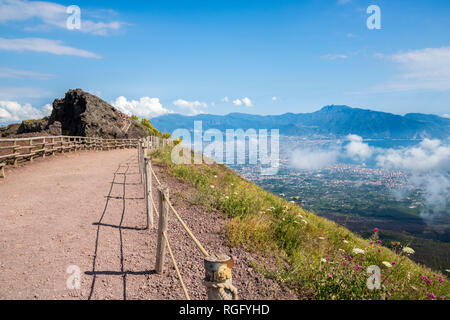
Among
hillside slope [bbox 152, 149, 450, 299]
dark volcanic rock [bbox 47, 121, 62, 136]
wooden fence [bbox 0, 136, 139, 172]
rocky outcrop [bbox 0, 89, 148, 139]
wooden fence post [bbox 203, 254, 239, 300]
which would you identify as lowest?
hillside slope [bbox 152, 149, 450, 299]

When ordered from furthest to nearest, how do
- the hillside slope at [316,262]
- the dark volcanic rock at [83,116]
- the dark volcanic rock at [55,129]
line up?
the dark volcanic rock at [83,116] → the dark volcanic rock at [55,129] → the hillside slope at [316,262]

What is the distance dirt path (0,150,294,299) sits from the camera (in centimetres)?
425

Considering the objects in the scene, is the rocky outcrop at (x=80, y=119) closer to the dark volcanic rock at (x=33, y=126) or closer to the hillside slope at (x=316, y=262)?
the dark volcanic rock at (x=33, y=126)

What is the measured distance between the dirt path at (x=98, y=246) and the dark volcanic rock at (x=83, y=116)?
26.7m

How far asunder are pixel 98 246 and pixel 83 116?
34.8 m

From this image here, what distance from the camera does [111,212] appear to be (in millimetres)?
8078

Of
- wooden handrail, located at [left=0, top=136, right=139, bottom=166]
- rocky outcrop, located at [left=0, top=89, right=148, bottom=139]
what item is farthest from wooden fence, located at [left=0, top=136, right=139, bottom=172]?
rocky outcrop, located at [left=0, top=89, right=148, bottom=139]

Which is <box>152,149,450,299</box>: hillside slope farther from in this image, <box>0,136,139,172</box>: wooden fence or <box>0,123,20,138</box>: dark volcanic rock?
<box>0,123,20,138</box>: dark volcanic rock

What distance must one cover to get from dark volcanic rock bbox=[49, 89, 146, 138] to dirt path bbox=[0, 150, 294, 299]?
26666mm

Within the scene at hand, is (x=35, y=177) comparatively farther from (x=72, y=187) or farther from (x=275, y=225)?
(x=275, y=225)

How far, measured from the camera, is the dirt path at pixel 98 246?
4254mm

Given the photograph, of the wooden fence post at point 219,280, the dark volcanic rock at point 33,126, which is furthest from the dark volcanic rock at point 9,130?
the wooden fence post at point 219,280

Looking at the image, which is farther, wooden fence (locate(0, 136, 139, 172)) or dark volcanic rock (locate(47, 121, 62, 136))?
dark volcanic rock (locate(47, 121, 62, 136))
